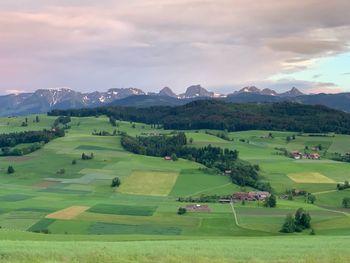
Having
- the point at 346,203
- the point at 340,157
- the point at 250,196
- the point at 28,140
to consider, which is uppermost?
the point at 28,140

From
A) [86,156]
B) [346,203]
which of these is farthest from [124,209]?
[86,156]

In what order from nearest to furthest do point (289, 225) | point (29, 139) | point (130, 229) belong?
Answer: point (130, 229), point (289, 225), point (29, 139)

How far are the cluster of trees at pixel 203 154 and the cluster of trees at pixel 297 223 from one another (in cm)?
4192

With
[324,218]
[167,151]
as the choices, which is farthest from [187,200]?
[167,151]

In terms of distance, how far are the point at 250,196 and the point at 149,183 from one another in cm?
2657

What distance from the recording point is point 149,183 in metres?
122

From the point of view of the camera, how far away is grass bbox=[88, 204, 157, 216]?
86412 millimetres

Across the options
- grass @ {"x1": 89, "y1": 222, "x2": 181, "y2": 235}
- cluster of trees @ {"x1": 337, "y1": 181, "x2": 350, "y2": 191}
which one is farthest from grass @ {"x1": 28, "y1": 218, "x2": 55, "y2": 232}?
cluster of trees @ {"x1": 337, "y1": 181, "x2": 350, "y2": 191}

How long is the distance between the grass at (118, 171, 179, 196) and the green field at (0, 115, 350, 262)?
0.24 m

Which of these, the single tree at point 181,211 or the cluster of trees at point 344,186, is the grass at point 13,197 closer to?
the single tree at point 181,211

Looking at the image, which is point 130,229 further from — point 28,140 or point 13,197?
point 28,140

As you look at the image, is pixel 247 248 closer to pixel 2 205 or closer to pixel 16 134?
pixel 2 205

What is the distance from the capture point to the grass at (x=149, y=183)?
114 metres

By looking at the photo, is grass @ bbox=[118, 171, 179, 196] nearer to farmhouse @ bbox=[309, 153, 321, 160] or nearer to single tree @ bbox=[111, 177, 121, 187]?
single tree @ bbox=[111, 177, 121, 187]
